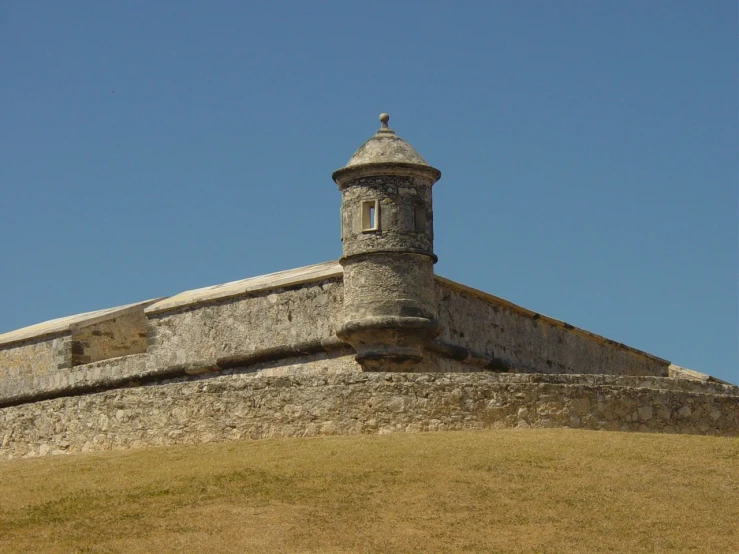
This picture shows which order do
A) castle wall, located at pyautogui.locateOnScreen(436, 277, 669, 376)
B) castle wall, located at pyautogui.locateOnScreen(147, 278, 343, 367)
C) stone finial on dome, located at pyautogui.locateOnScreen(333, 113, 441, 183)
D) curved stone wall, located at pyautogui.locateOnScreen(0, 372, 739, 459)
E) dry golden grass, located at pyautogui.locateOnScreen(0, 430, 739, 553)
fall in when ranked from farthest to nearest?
1. castle wall, located at pyautogui.locateOnScreen(436, 277, 669, 376)
2. castle wall, located at pyautogui.locateOnScreen(147, 278, 343, 367)
3. stone finial on dome, located at pyautogui.locateOnScreen(333, 113, 441, 183)
4. curved stone wall, located at pyautogui.locateOnScreen(0, 372, 739, 459)
5. dry golden grass, located at pyautogui.locateOnScreen(0, 430, 739, 553)

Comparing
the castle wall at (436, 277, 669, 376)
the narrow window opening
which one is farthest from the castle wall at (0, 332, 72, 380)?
the narrow window opening

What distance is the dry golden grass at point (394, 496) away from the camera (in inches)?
804

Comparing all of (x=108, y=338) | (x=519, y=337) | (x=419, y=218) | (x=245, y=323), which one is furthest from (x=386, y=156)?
(x=108, y=338)

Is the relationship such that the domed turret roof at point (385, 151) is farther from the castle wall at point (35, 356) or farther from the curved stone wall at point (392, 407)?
the castle wall at point (35, 356)

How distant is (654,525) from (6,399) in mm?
20736

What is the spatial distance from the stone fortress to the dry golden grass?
2.57 ft

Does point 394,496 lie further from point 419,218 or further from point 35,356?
point 35,356

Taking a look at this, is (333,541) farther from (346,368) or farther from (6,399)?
(6,399)

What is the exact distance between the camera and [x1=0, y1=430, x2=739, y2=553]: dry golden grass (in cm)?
2042

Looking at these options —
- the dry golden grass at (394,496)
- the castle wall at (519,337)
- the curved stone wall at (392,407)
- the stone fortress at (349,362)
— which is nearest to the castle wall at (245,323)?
the stone fortress at (349,362)

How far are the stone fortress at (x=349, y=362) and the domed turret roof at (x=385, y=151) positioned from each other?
0.04m

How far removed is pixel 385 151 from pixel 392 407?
19.9 ft

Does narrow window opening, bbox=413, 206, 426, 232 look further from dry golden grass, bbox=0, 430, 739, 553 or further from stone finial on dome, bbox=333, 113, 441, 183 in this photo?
dry golden grass, bbox=0, 430, 739, 553

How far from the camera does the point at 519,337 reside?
35.4 meters
